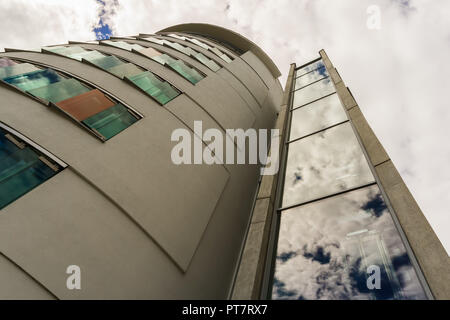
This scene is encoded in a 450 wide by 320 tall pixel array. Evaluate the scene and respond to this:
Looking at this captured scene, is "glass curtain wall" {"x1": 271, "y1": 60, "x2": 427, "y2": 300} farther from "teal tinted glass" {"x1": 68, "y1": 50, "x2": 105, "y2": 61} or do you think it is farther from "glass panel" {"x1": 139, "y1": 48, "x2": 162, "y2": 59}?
"glass panel" {"x1": 139, "y1": 48, "x2": 162, "y2": 59}

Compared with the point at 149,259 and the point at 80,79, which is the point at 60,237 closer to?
the point at 149,259

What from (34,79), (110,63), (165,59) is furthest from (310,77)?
(34,79)

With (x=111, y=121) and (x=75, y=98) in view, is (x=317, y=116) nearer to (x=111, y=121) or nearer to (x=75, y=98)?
(x=111, y=121)

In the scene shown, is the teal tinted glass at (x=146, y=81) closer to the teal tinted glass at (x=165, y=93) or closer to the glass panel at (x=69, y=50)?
the teal tinted glass at (x=165, y=93)

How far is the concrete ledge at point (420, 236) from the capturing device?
3740 mm

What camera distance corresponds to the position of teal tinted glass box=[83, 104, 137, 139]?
759 cm

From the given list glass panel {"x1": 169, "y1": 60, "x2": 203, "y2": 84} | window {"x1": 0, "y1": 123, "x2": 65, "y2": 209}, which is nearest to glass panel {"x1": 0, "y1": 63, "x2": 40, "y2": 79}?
window {"x1": 0, "y1": 123, "x2": 65, "y2": 209}

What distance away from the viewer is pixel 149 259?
5961mm

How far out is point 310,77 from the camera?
14719 mm

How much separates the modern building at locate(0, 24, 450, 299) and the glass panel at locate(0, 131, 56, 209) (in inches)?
1.2
